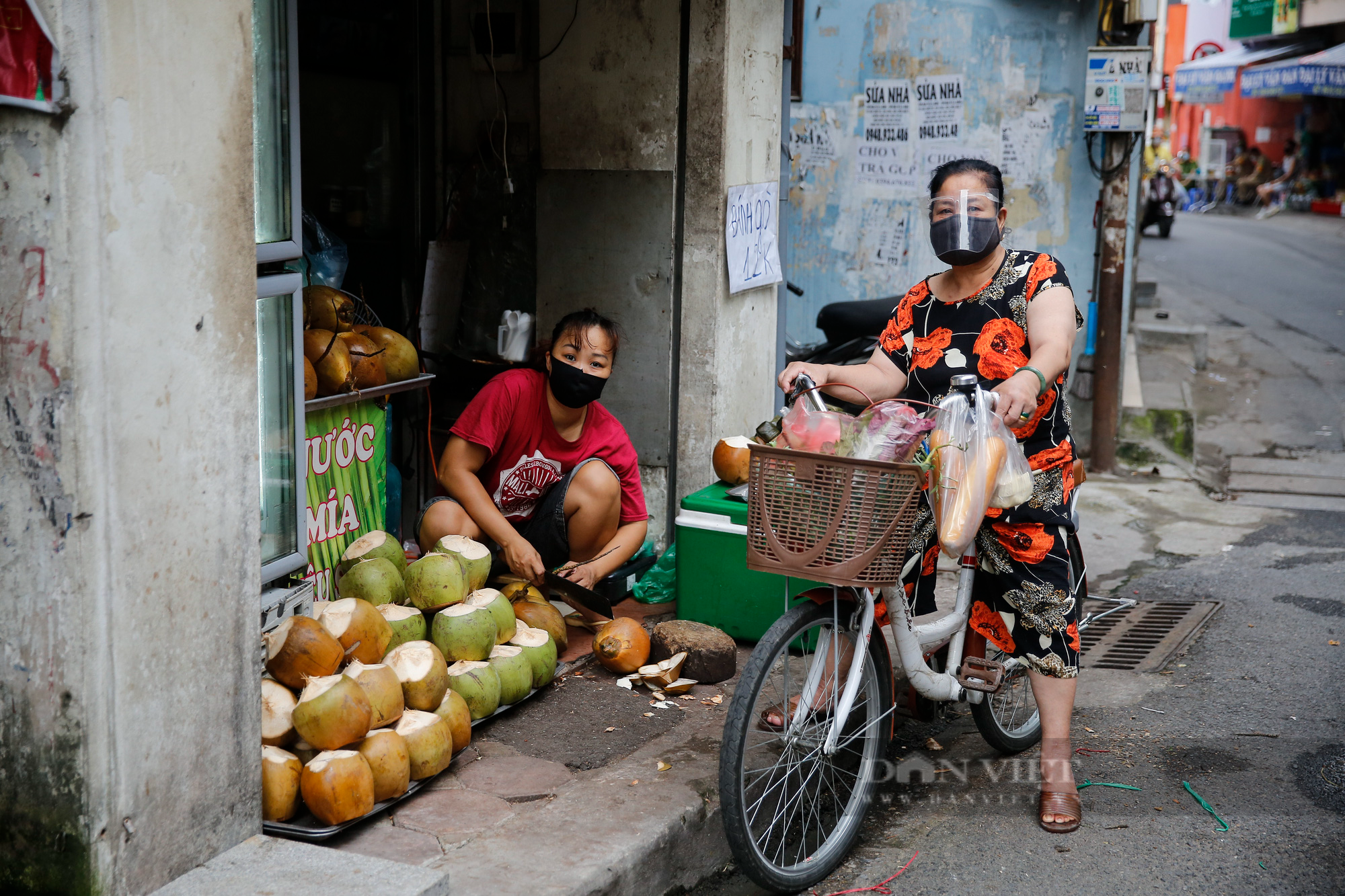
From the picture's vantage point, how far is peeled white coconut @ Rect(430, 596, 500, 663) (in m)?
3.46

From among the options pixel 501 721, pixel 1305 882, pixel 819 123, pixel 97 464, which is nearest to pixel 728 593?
pixel 501 721

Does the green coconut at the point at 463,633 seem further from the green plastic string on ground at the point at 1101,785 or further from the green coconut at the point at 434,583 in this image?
the green plastic string on ground at the point at 1101,785

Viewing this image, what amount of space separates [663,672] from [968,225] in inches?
68.2

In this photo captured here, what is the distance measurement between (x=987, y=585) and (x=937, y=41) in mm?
5315

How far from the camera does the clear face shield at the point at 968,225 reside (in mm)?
3111

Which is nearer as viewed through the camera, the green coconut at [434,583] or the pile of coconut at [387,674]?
the pile of coconut at [387,674]

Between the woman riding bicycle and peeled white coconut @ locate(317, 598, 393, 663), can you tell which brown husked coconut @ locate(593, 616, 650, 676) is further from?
the woman riding bicycle

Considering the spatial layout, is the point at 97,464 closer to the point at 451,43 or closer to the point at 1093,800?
the point at 1093,800

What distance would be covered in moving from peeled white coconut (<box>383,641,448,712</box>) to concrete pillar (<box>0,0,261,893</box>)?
64 cm

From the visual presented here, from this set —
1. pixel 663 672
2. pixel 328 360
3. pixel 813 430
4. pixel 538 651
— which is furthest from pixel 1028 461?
pixel 328 360

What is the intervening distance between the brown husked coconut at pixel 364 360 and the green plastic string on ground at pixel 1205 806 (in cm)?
287

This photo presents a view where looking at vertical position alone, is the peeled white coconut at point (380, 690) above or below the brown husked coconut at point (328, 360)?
below

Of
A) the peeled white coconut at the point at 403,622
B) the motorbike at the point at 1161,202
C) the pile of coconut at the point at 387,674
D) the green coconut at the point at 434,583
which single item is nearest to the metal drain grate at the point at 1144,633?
the pile of coconut at the point at 387,674

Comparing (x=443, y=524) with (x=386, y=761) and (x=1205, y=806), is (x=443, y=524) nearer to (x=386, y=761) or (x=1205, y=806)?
(x=386, y=761)
